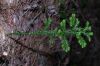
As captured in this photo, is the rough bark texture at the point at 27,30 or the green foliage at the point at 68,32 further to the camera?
the rough bark texture at the point at 27,30

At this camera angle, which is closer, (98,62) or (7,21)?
(7,21)

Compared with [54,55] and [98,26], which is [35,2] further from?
[98,26]

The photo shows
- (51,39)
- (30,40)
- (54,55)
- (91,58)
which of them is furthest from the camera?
(91,58)

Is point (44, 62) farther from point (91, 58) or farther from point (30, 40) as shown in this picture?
point (91, 58)

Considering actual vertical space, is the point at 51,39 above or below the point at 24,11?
below

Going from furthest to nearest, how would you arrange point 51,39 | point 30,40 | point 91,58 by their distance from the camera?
1. point 91,58
2. point 30,40
3. point 51,39

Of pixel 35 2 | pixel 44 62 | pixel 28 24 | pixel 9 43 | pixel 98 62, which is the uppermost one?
pixel 35 2

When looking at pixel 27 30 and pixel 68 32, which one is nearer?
pixel 68 32

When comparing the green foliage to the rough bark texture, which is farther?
the rough bark texture

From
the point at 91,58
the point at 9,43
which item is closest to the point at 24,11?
the point at 9,43
